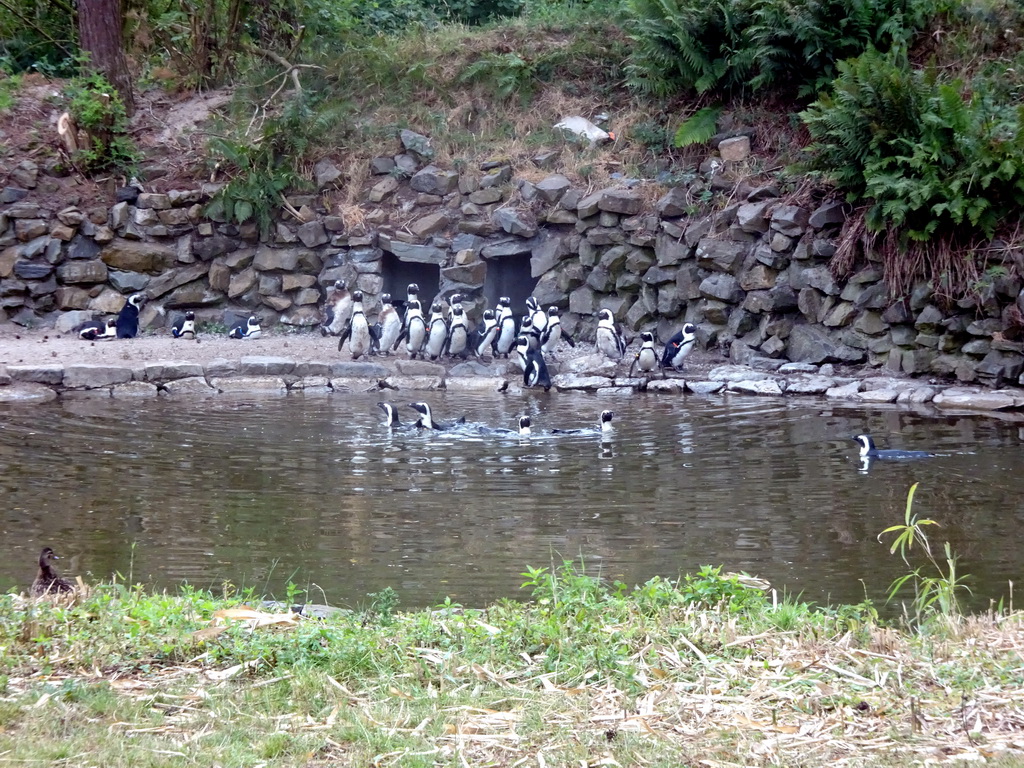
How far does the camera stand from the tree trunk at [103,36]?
19.6 metres

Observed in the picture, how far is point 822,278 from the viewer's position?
15234 mm

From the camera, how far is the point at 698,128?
1745 centimetres

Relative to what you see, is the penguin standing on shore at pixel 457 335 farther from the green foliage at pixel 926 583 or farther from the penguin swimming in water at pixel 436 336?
the green foliage at pixel 926 583

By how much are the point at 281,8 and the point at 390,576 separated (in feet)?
58.0

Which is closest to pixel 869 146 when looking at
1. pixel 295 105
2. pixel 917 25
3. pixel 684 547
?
pixel 917 25

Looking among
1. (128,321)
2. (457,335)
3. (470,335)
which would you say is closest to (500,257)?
(470,335)

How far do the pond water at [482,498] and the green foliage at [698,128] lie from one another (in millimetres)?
5842

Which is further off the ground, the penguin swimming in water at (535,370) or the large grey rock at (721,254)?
the large grey rock at (721,254)

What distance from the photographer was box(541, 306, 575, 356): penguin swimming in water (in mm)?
16344

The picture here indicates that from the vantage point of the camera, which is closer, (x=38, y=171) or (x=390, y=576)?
(x=390, y=576)

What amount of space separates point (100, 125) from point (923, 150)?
13695 millimetres

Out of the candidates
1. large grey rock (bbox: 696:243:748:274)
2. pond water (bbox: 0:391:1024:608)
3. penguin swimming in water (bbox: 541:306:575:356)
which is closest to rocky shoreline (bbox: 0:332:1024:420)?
penguin swimming in water (bbox: 541:306:575:356)

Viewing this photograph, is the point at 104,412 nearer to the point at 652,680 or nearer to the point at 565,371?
the point at 565,371

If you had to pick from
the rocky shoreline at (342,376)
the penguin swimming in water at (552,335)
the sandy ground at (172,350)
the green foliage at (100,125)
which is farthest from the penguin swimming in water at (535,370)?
the green foliage at (100,125)
